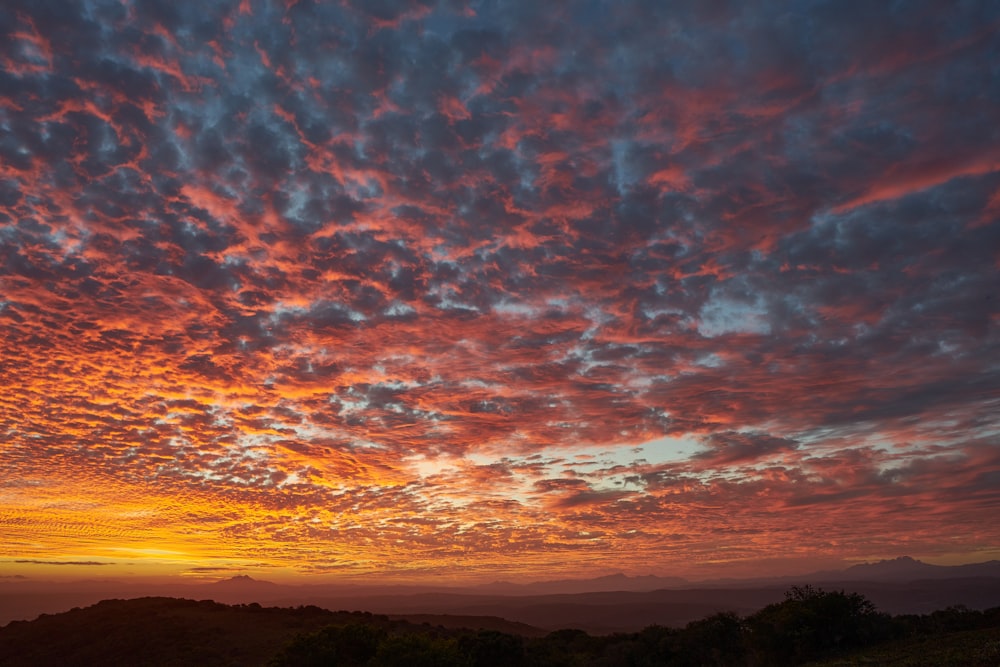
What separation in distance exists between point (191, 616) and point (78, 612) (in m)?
25.3

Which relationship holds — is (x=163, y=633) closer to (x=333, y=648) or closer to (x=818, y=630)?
(x=333, y=648)

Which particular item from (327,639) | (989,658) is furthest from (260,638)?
(989,658)

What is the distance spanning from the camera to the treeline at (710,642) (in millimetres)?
39125

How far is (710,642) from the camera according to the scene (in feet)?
149

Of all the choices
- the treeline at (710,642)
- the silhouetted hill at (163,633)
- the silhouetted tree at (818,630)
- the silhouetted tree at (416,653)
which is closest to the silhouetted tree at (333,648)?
the treeline at (710,642)

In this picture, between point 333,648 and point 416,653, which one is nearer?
point 416,653

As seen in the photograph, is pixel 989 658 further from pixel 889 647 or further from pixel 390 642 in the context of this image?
pixel 390 642

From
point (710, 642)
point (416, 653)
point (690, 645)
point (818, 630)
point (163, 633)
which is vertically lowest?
point (163, 633)

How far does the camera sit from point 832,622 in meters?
42.0

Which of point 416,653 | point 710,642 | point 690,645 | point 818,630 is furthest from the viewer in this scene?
point 710,642

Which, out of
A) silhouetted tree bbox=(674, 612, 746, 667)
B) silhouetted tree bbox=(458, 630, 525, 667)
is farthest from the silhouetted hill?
silhouetted tree bbox=(674, 612, 746, 667)

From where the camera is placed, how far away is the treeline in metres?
39.1

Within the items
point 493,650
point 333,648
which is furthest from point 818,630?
point 333,648

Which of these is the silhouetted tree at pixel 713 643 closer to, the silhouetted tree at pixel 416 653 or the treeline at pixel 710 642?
the treeline at pixel 710 642
